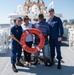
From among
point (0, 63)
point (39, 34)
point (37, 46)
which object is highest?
point (39, 34)

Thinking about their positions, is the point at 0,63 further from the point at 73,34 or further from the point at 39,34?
the point at 73,34

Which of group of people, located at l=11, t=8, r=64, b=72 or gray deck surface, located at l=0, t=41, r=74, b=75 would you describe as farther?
group of people, located at l=11, t=8, r=64, b=72

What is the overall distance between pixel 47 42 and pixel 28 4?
8.30 meters

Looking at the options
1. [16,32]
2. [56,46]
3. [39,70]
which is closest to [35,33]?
[16,32]

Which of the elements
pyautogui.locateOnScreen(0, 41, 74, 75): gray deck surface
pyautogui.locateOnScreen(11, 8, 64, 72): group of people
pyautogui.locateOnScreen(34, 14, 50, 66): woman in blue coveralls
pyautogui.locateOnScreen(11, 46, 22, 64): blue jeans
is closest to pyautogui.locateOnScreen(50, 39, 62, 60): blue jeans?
pyautogui.locateOnScreen(11, 8, 64, 72): group of people

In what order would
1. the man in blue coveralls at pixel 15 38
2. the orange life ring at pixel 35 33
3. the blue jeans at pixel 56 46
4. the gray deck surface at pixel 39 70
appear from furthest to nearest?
the blue jeans at pixel 56 46 < the orange life ring at pixel 35 33 < the man in blue coveralls at pixel 15 38 < the gray deck surface at pixel 39 70

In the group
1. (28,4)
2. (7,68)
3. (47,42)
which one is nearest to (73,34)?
(47,42)

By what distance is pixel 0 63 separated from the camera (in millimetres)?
6203

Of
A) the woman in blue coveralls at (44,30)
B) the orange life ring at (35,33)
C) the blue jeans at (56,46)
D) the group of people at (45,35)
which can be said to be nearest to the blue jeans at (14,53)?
the group of people at (45,35)

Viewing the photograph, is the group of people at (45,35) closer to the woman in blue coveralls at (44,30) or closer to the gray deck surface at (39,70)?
the woman in blue coveralls at (44,30)

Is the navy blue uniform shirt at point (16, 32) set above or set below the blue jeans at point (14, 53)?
above

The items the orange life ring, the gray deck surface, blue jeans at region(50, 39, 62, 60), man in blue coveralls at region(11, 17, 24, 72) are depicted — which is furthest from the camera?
blue jeans at region(50, 39, 62, 60)

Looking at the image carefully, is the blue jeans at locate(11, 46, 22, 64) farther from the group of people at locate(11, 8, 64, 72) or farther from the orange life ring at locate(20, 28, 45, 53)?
the orange life ring at locate(20, 28, 45, 53)

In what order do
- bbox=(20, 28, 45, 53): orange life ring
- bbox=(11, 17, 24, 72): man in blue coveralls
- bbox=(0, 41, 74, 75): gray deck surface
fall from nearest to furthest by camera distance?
bbox=(0, 41, 74, 75): gray deck surface < bbox=(11, 17, 24, 72): man in blue coveralls < bbox=(20, 28, 45, 53): orange life ring
